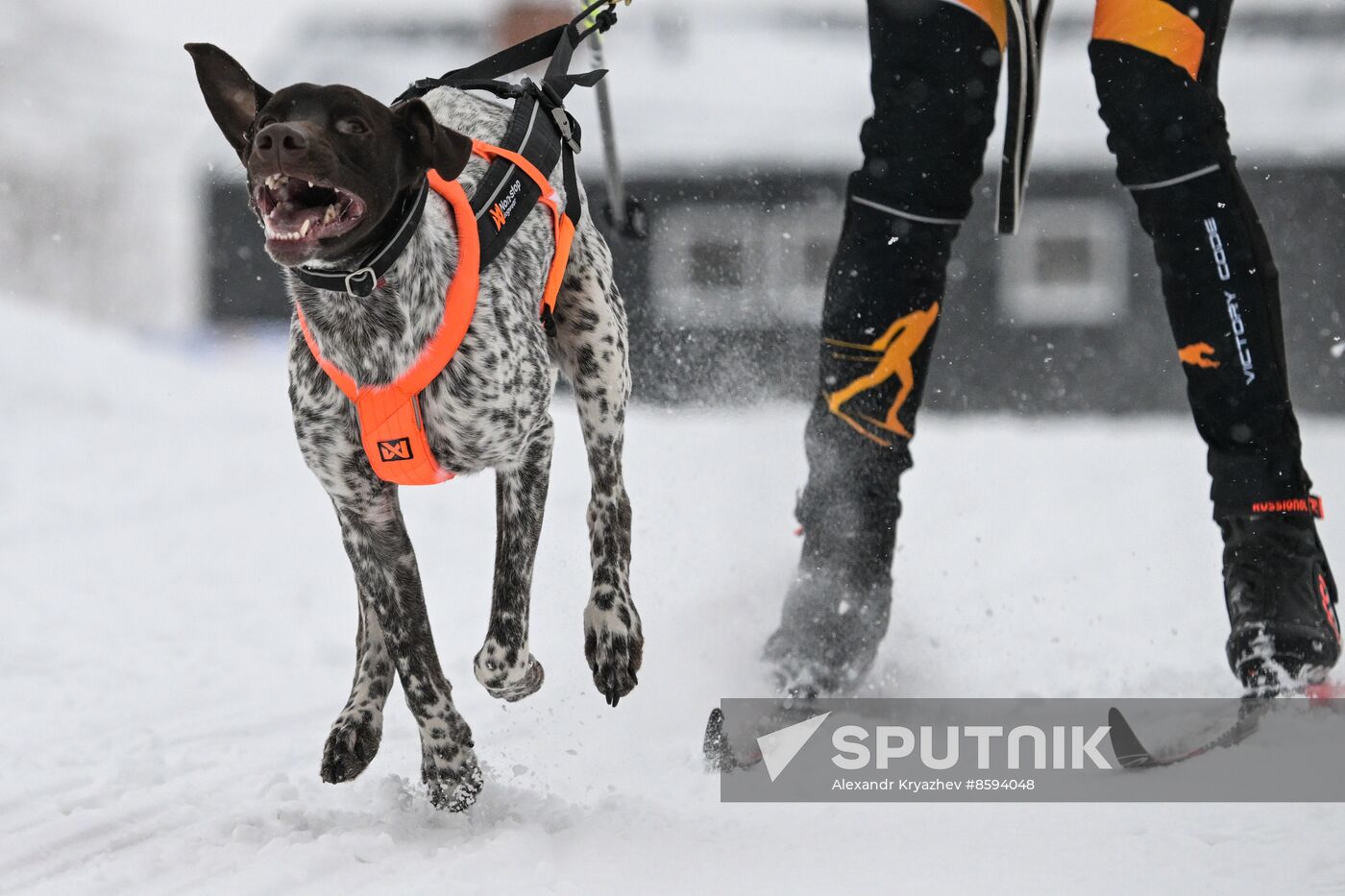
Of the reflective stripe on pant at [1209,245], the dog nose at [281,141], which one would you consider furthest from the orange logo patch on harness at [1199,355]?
the dog nose at [281,141]

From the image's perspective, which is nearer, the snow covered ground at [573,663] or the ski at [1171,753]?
the snow covered ground at [573,663]

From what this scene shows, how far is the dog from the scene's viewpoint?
6.01 feet

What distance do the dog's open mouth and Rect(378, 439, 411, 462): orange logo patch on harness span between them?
1.28 ft

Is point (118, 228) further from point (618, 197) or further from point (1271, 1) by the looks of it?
point (618, 197)

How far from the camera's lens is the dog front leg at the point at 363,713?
2.34 m

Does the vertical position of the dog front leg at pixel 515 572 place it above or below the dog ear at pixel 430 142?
below

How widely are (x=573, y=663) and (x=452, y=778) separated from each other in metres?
0.98

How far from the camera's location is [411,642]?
2.31 meters

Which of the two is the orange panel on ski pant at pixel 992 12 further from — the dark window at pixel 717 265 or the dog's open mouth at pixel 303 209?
the dark window at pixel 717 265

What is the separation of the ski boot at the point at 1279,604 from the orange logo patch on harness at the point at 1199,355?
30 centimetres

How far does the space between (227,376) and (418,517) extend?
4.36 meters

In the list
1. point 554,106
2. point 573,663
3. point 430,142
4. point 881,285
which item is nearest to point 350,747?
point 573,663

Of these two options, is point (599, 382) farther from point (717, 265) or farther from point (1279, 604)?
point (717, 265)

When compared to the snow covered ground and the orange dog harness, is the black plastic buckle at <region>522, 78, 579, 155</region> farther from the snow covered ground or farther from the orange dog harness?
the snow covered ground
